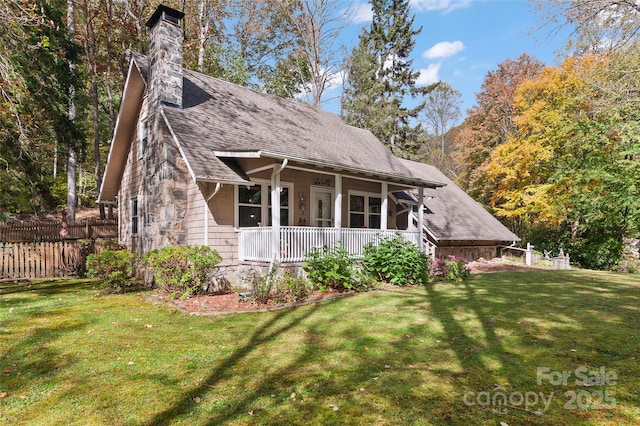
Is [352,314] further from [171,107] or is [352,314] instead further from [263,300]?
[171,107]

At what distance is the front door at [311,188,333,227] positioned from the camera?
1218 centimetres

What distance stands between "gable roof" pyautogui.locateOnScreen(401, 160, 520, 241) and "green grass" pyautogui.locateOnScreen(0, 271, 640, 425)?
8.46m

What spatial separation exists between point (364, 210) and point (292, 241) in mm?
5621

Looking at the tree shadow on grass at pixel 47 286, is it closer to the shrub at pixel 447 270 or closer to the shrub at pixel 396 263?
the shrub at pixel 396 263

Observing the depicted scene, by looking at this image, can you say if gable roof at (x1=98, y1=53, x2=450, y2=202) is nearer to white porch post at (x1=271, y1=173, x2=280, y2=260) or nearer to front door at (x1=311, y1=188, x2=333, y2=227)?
white porch post at (x1=271, y1=173, x2=280, y2=260)

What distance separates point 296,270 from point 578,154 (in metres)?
17.3

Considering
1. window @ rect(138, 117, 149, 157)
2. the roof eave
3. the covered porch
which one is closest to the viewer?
the roof eave

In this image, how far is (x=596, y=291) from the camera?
8867 mm

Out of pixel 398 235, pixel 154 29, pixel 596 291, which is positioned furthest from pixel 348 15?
pixel 596 291

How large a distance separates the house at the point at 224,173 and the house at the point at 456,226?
3.22 meters

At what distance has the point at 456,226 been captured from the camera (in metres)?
16.7

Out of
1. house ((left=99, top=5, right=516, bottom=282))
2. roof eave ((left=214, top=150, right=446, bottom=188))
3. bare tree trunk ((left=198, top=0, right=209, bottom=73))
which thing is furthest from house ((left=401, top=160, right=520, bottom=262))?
bare tree trunk ((left=198, top=0, right=209, bottom=73))

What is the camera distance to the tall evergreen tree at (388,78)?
2969cm

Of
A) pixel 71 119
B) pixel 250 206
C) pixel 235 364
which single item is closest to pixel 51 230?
pixel 71 119
